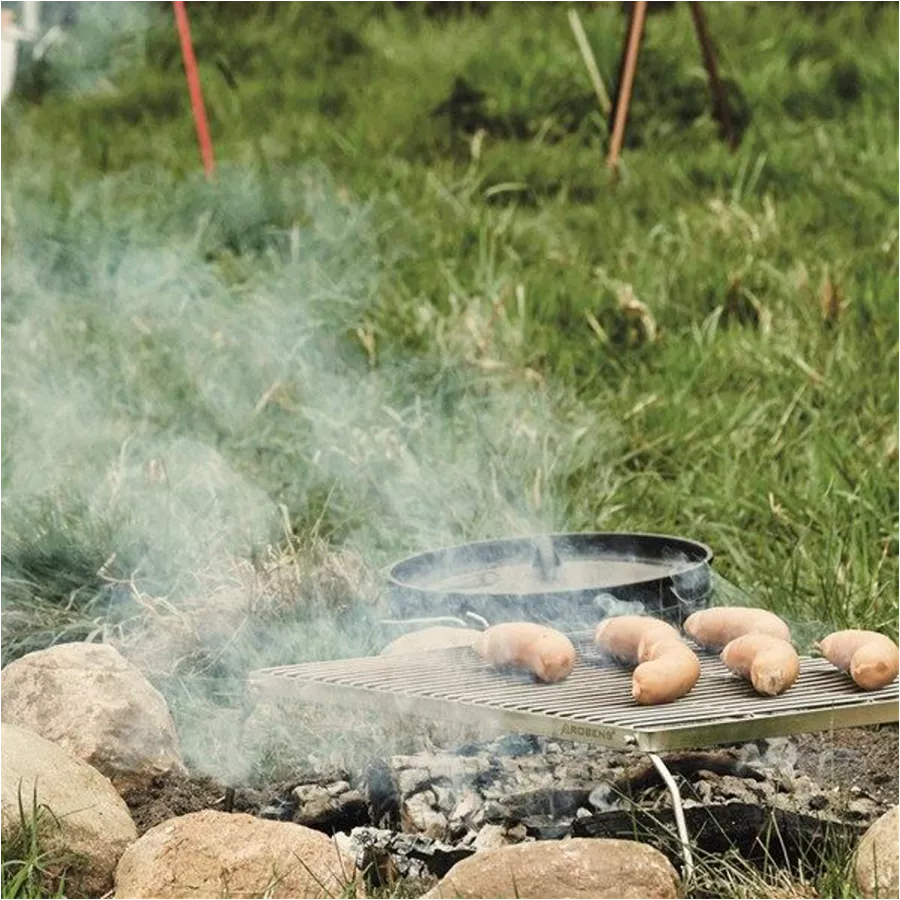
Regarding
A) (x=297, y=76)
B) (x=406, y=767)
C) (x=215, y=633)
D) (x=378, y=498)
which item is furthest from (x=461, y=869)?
(x=297, y=76)

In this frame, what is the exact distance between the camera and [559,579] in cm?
430

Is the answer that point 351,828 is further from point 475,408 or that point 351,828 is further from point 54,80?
point 54,80

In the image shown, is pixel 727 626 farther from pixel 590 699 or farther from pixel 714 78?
pixel 714 78

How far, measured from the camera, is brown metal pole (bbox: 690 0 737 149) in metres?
7.73

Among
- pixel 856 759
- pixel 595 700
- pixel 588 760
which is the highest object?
pixel 595 700

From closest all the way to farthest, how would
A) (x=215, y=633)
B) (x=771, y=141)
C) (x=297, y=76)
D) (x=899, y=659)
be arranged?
1. (x=899, y=659)
2. (x=215, y=633)
3. (x=771, y=141)
4. (x=297, y=76)

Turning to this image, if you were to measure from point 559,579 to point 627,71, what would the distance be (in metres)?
3.67

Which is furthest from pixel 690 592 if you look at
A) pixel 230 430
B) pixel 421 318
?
pixel 421 318

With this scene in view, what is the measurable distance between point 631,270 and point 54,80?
12.3 ft

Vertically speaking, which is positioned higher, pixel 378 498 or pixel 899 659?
pixel 899 659

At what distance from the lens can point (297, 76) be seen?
9.30m

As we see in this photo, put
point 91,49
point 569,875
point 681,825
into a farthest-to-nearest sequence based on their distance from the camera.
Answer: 1. point 91,49
2. point 681,825
3. point 569,875

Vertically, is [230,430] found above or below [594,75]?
below

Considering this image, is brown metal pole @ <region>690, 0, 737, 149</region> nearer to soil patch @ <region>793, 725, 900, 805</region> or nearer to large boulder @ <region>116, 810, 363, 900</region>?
soil patch @ <region>793, 725, 900, 805</region>
